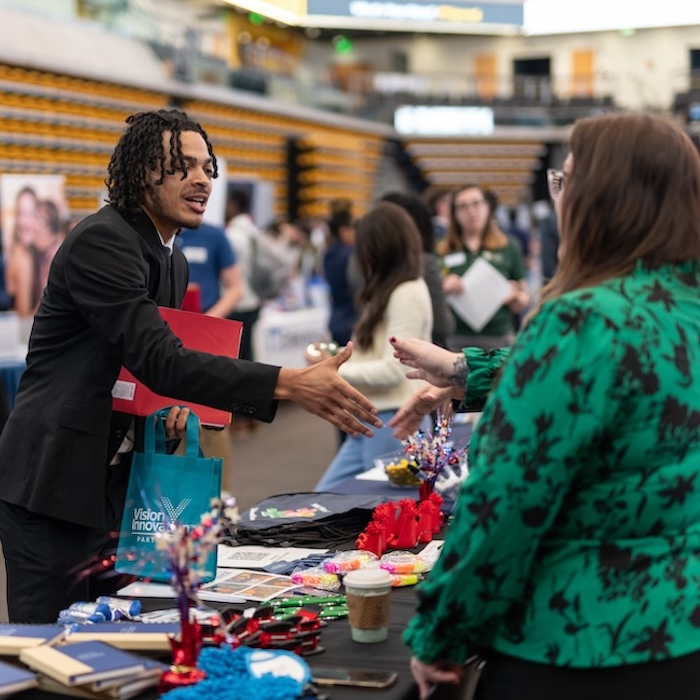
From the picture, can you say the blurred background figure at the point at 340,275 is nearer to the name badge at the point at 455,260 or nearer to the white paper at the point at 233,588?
the name badge at the point at 455,260

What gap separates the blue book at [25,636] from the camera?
1.68m

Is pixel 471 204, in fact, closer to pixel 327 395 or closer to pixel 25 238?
pixel 25 238

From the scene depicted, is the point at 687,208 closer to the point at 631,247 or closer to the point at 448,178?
the point at 631,247

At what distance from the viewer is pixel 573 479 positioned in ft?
4.75

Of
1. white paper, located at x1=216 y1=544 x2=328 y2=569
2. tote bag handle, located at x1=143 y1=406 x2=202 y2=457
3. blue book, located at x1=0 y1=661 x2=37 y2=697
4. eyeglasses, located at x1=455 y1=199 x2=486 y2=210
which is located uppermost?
eyeglasses, located at x1=455 y1=199 x2=486 y2=210

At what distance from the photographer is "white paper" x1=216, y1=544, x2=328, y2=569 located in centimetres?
228

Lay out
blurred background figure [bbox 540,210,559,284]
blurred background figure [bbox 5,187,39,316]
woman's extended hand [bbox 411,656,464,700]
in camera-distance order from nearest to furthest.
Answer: woman's extended hand [bbox 411,656,464,700], blurred background figure [bbox 540,210,559,284], blurred background figure [bbox 5,187,39,316]

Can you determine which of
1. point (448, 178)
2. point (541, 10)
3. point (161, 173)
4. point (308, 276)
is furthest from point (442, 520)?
point (541, 10)

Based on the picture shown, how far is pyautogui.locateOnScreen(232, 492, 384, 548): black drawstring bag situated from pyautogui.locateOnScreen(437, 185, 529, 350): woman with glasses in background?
252 centimetres

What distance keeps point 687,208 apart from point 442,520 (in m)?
1.30

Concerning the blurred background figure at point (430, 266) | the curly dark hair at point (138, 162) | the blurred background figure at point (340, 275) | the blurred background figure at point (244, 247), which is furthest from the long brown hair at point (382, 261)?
the blurred background figure at point (244, 247)

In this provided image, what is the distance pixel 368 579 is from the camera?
1800 mm

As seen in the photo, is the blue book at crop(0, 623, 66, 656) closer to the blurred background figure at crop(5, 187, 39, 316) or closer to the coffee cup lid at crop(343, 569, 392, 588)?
the coffee cup lid at crop(343, 569, 392, 588)

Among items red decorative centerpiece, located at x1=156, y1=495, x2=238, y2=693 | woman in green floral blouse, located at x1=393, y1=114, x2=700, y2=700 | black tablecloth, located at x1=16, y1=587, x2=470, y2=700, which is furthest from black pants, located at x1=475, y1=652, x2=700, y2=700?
red decorative centerpiece, located at x1=156, y1=495, x2=238, y2=693
